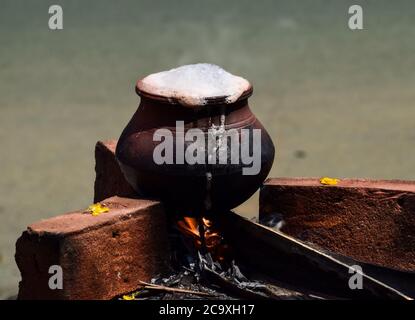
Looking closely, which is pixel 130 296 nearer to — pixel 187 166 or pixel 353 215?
pixel 187 166

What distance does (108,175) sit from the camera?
710 cm

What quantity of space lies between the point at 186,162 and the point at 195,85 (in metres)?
0.47

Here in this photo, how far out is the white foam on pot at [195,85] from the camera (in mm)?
5875

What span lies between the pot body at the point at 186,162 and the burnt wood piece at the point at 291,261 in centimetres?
20

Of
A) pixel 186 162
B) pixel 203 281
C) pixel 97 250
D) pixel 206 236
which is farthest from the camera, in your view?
pixel 206 236

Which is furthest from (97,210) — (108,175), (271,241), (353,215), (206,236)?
(353,215)

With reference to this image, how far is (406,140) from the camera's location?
10461 millimetres

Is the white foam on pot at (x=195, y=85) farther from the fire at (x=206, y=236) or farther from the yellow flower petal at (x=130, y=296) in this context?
the yellow flower petal at (x=130, y=296)

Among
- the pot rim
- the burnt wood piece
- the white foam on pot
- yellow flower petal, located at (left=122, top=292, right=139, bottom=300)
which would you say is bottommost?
yellow flower petal, located at (left=122, top=292, right=139, bottom=300)

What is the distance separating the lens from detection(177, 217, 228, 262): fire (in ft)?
20.5

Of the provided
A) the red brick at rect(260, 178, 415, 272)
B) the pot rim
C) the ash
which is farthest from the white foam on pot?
the ash

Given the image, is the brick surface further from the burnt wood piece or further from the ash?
the burnt wood piece

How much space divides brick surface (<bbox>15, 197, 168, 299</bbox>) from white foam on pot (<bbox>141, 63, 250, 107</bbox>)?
2.20 feet
